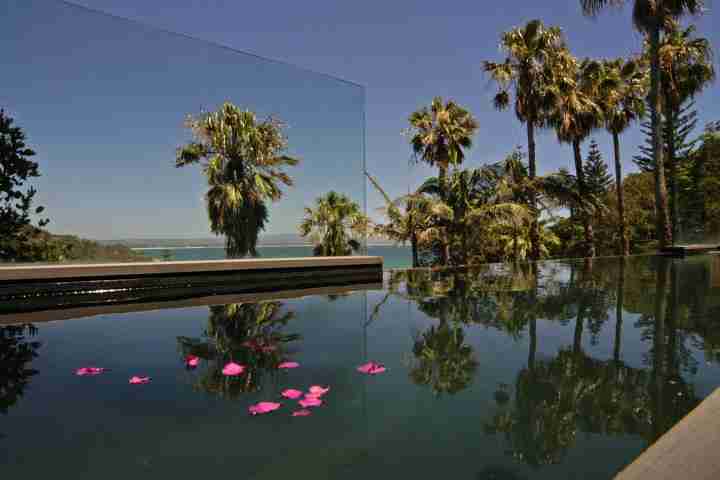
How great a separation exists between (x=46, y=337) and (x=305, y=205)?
148 inches

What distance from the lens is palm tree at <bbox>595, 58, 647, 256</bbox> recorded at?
14.6 m

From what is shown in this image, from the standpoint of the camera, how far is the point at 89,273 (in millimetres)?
4746

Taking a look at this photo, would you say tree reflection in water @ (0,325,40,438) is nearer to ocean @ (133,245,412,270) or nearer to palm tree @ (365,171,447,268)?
ocean @ (133,245,412,270)

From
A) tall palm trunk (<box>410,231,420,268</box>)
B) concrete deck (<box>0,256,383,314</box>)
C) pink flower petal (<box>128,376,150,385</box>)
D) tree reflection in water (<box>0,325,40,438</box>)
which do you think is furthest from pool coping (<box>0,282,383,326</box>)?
tall palm trunk (<box>410,231,420,268</box>)

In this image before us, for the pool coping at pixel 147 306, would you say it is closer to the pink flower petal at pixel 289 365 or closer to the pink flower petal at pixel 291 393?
the pink flower petal at pixel 289 365

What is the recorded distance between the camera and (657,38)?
1086 centimetres

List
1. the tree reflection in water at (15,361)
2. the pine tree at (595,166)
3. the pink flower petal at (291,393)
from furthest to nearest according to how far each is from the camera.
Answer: the pine tree at (595,166) → the tree reflection in water at (15,361) → the pink flower petal at (291,393)

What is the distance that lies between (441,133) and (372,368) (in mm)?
11605

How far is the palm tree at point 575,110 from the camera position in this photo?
40.1ft

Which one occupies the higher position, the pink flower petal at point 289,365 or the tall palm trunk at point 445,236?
the tall palm trunk at point 445,236

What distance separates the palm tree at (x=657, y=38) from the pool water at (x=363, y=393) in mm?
9233

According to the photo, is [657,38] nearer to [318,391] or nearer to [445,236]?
[445,236]

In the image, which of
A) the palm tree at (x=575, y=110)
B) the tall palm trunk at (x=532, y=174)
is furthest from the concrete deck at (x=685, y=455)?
the palm tree at (x=575, y=110)

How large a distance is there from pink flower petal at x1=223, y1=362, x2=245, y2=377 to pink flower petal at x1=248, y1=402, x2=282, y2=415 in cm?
46
